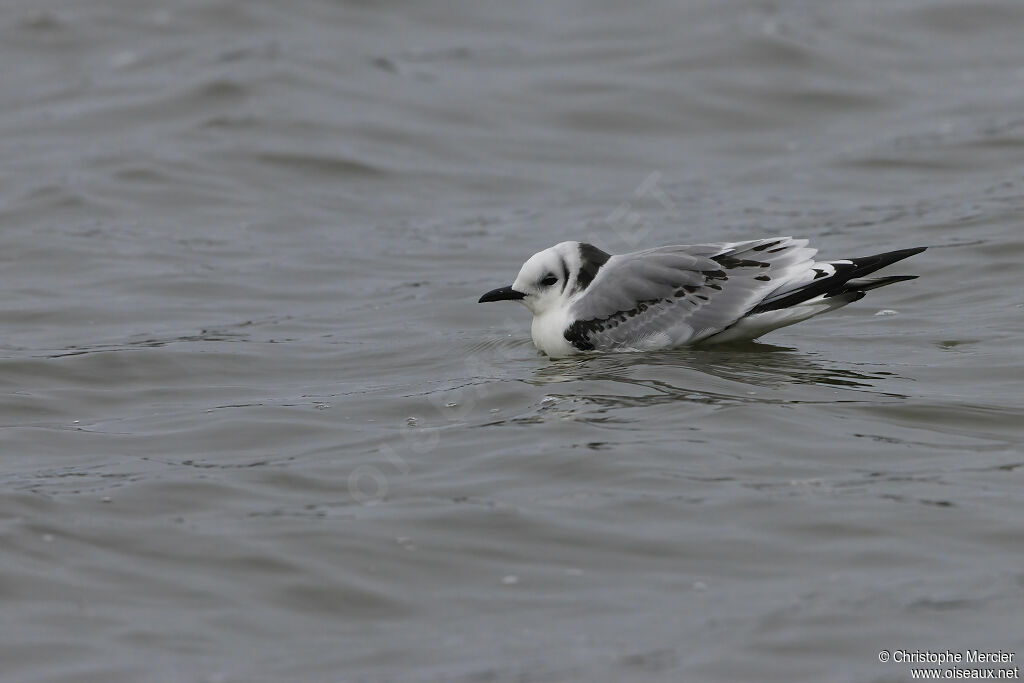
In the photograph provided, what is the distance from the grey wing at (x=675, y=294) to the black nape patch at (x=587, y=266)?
0.05m

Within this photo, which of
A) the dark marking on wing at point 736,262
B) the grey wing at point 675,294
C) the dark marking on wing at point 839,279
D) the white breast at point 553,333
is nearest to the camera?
the dark marking on wing at point 839,279

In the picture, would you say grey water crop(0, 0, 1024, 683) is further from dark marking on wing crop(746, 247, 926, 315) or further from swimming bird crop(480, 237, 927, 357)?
dark marking on wing crop(746, 247, 926, 315)

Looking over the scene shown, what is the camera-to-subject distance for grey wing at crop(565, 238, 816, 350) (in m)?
9.29

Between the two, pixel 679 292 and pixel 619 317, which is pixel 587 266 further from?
pixel 679 292

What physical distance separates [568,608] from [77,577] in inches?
79.9

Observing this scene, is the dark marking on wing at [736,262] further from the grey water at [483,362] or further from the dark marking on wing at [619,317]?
the grey water at [483,362]

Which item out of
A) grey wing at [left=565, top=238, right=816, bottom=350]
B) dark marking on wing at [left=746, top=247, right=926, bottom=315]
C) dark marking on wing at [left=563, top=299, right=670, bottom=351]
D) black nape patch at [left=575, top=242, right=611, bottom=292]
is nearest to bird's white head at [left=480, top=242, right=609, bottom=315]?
black nape patch at [left=575, top=242, right=611, bottom=292]

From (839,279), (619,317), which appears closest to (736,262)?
(839,279)

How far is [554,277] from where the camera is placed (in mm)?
9602

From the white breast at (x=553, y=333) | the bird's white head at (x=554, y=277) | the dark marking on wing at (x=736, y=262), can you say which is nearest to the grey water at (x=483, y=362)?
the white breast at (x=553, y=333)

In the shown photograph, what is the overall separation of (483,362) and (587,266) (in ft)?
2.99

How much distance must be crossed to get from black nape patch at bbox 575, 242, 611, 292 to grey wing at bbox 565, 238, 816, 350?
0.05 meters

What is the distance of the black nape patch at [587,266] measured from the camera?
959 cm

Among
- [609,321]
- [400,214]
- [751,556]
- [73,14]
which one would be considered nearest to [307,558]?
[751,556]
